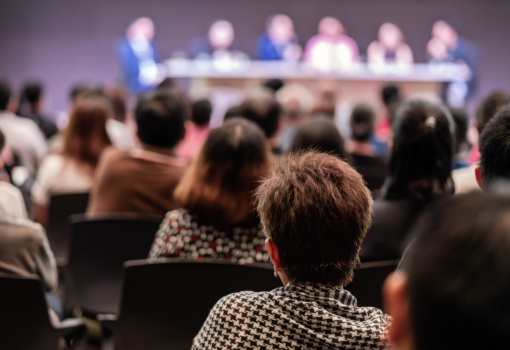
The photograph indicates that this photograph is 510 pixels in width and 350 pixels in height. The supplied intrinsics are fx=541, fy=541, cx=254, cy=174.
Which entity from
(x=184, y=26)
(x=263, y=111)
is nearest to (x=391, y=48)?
(x=184, y=26)

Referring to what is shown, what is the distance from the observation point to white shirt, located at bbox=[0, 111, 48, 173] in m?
3.98

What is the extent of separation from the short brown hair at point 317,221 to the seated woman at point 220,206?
60 centimetres

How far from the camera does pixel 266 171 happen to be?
184 cm

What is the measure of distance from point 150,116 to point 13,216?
2.78 feet

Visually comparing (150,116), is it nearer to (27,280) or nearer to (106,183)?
(106,183)

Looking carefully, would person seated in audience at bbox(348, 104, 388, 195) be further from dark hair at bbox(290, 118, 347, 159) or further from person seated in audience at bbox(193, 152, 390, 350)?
person seated in audience at bbox(193, 152, 390, 350)

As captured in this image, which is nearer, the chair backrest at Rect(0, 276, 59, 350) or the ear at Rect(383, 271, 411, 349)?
the ear at Rect(383, 271, 411, 349)

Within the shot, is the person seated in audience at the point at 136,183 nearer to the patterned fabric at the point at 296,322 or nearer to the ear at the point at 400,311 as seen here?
the patterned fabric at the point at 296,322

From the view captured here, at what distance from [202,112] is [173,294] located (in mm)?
2452

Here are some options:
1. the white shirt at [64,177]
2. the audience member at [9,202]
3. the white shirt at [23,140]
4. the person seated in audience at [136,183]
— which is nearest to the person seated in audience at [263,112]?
the person seated in audience at [136,183]

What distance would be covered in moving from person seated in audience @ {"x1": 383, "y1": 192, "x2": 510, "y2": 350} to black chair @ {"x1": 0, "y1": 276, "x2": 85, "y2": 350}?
1.22 metres

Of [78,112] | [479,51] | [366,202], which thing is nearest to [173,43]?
[479,51]

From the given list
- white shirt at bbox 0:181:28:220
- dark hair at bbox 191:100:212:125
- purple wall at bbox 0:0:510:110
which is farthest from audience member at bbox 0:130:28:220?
purple wall at bbox 0:0:510:110

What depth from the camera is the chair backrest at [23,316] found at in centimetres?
147
